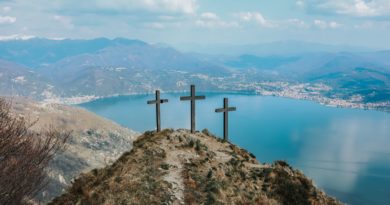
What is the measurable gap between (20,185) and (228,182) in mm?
11132

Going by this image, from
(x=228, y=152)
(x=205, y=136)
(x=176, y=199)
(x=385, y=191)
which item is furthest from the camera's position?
(x=385, y=191)

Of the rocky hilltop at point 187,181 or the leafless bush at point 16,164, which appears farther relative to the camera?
the leafless bush at point 16,164

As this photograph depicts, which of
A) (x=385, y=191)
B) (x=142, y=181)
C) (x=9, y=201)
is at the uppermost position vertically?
(x=142, y=181)

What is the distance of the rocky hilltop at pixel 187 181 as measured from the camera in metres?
18.1

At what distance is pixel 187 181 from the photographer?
19000mm

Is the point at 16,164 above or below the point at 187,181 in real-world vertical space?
above

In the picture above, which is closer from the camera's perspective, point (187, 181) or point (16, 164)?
point (187, 181)

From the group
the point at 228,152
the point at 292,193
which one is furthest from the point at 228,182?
the point at 228,152

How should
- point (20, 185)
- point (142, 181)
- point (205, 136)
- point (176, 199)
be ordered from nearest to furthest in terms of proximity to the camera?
point (176, 199)
point (142, 181)
point (20, 185)
point (205, 136)

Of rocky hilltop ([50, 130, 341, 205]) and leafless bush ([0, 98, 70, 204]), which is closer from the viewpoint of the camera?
rocky hilltop ([50, 130, 341, 205])

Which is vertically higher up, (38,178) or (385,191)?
(38,178)

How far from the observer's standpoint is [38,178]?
22.6 metres

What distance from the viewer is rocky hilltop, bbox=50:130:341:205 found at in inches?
712

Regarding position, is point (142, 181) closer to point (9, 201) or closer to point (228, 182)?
point (228, 182)
